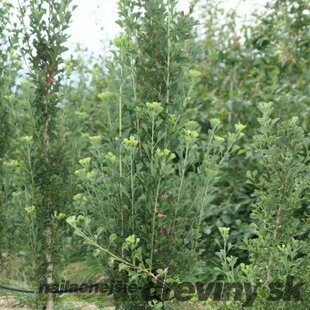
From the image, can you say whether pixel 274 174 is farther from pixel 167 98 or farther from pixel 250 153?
pixel 250 153

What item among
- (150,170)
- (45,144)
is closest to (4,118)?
(45,144)

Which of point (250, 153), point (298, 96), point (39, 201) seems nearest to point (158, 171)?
point (39, 201)

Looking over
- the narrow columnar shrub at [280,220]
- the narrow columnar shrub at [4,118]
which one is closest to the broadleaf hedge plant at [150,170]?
the narrow columnar shrub at [280,220]

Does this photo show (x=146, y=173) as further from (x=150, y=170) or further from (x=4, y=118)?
(x=4, y=118)

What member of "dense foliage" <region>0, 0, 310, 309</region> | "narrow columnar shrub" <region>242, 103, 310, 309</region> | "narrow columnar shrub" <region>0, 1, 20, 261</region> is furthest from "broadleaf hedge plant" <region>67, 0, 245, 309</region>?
"narrow columnar shrub" <region>0, 1, 20, 261</region>

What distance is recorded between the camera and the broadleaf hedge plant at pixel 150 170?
12.0ft

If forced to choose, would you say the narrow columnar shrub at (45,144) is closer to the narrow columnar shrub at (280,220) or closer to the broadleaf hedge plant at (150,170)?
the broadleaf hedge plant at (150,170)

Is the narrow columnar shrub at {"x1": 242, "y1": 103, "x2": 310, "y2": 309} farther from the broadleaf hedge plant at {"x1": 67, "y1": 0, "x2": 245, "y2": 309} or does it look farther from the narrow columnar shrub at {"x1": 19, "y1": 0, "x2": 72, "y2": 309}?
the narrow columnar shrub at {"x1": 19, "y1": 0, "x2": 72, "y2": 309}

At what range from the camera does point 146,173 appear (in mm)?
3660

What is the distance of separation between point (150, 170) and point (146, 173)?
3cm

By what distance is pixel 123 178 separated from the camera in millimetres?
3676

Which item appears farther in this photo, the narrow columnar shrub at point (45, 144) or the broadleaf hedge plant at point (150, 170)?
the narrow columnar shrub at point (45, 144)

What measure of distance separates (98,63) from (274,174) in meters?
7.63

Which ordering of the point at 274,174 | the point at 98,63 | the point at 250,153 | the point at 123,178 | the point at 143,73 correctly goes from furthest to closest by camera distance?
1. the point at 98,63
2. the point at 250,153
3. the point at 143,73
4. the point at 123,178
5. the point at 274,174
